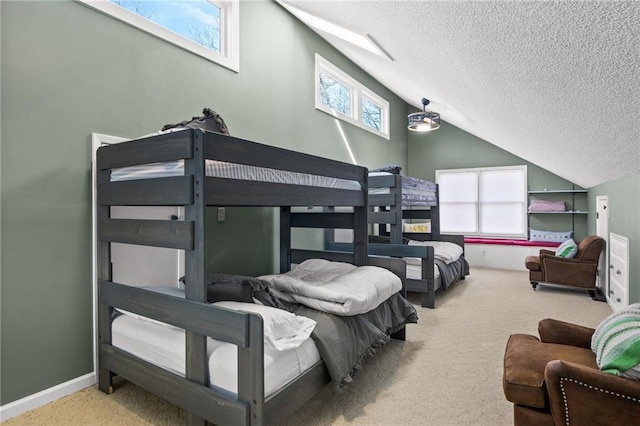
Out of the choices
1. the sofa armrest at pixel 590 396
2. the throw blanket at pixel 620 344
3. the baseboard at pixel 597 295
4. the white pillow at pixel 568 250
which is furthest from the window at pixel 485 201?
the sofa armrest at pixel 590 396

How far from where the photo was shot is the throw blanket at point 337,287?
6.55ft

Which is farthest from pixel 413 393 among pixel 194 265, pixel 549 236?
pixel 549 236

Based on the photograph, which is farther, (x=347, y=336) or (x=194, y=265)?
(x=347, y=336)

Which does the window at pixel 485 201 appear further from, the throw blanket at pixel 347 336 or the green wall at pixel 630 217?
the throw blanket at pixel 347 336

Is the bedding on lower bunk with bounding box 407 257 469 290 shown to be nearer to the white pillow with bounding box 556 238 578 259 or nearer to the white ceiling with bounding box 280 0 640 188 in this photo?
the white pillow with bounding box 556 238 578 259

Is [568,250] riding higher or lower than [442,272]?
higher

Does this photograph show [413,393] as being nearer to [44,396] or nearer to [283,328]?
[283,328]

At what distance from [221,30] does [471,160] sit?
539cm

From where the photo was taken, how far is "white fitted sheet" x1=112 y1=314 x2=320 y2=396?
1.48 metres

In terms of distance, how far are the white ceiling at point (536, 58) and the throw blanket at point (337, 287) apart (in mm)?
1453

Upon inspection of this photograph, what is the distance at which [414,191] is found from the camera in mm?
4410

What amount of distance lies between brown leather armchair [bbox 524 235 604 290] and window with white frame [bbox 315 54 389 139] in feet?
10.5

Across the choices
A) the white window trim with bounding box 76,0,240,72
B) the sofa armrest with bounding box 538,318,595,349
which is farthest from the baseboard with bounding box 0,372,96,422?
the sofa armrest with bounding box 538,318,595,349

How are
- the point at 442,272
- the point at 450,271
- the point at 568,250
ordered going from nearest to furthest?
the point at 442,272 → the point at 450,271 → the point at 568,250
